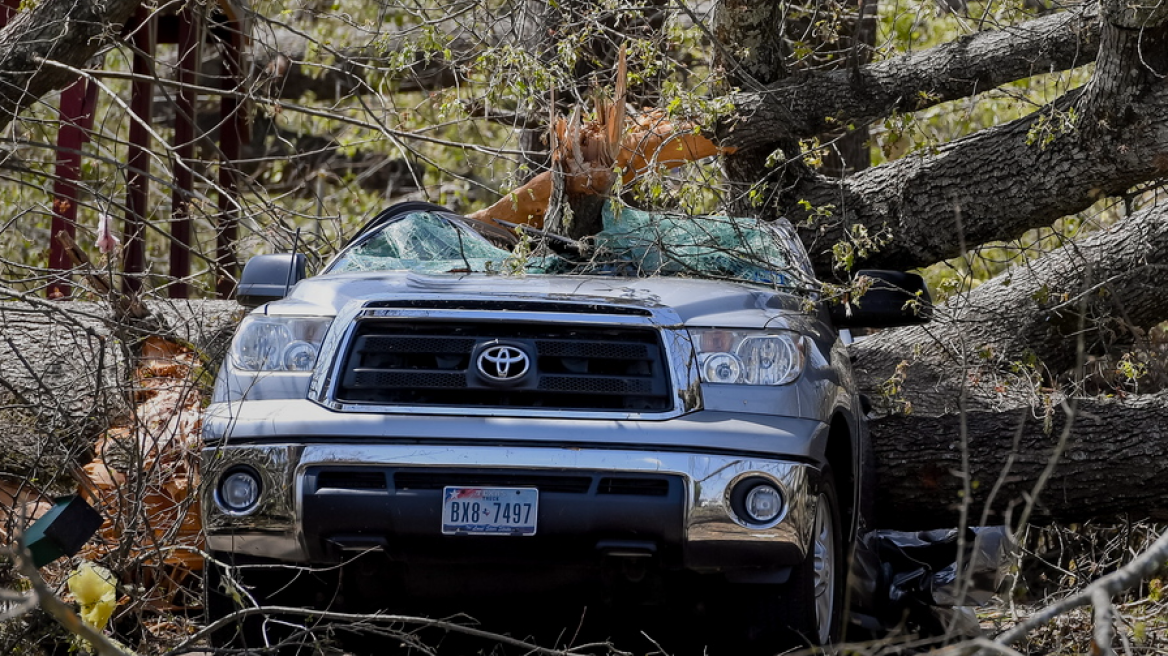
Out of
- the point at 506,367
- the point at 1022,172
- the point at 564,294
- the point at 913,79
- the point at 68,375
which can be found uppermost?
the point at 913,79

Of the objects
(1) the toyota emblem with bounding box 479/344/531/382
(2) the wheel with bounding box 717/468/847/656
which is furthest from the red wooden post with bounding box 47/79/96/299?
(2) the wheel with bounding box 717/468/847/656

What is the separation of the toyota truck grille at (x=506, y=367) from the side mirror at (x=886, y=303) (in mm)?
1410

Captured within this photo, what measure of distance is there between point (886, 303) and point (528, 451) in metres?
2.05

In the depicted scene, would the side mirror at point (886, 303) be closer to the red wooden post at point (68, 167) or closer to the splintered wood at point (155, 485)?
the splintered wood at point (155, 485)

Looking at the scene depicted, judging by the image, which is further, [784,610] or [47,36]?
[47,36]

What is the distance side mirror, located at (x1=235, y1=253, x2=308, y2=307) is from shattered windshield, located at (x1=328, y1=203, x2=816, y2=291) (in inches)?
Answer: 9.1

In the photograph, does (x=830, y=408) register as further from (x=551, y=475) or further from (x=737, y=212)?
(x=737, y=212)

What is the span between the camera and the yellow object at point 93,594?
4.40 metres

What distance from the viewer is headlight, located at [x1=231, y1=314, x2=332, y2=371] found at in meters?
4.46

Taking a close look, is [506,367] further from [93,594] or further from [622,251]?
[622,251]

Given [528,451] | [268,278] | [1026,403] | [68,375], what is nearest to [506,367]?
[528,451]

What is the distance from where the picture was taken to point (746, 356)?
4348 mm

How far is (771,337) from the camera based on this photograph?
14.4ft

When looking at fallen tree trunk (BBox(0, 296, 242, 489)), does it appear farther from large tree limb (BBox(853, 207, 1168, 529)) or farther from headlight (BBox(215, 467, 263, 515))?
large tree limb (BBox(853, 207, 1168, 529))
